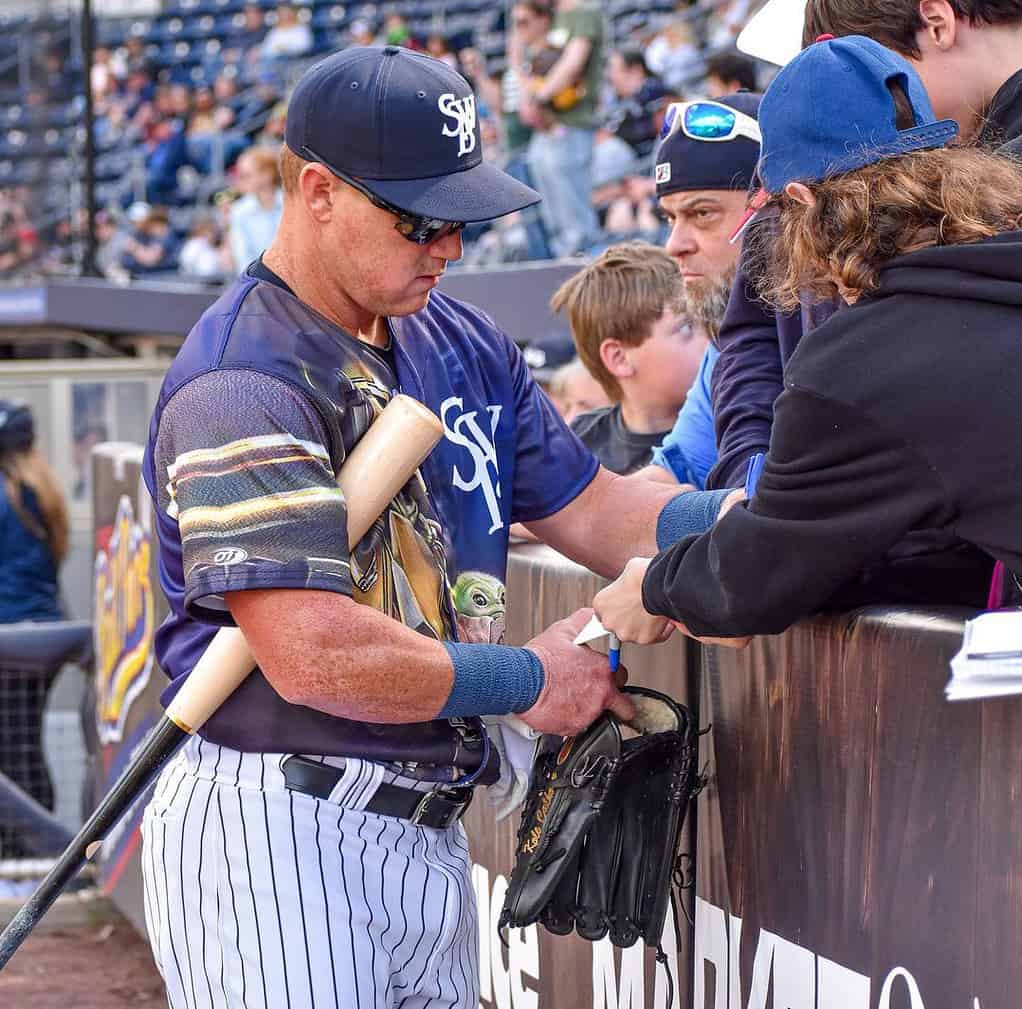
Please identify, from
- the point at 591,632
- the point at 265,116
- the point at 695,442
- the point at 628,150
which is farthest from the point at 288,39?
the point at 591,632

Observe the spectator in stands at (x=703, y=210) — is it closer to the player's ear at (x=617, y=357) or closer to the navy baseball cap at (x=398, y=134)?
the player's ear at (x=617, y=357)

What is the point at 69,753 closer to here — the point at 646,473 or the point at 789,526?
the point at 646,473

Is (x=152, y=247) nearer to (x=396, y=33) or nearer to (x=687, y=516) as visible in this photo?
(x=396, y=33)

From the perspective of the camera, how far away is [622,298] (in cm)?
423

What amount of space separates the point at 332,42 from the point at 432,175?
51.9ft

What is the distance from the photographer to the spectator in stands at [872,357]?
181 cm

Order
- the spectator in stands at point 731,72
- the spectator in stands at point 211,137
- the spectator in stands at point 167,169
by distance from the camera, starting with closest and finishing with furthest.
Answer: the spectator in stands at point 731,72, the spectator in stands at point 211,137, the spectator in stands at point 167,169

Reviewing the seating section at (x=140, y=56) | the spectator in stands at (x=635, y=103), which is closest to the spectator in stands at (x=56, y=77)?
the seating section at (x=140, y=56)

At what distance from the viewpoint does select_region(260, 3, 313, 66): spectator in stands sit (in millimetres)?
17469

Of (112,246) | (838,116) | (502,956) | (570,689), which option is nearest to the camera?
(838,116)

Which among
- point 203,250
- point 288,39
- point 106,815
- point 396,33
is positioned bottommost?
point 203,250

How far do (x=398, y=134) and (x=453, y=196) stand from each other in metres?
0.11

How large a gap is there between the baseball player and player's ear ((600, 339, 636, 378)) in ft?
5.85

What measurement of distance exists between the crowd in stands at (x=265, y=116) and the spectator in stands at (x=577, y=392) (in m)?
1.23
